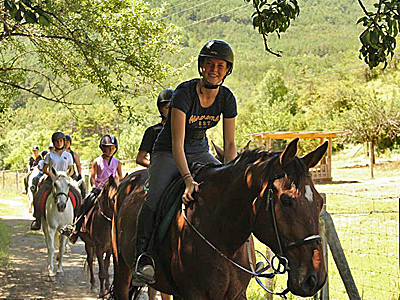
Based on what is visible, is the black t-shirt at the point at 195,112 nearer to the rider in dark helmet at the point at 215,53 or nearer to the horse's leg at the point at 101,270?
the rider in dark helmet at the point at 215,53

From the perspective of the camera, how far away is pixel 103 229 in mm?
8727

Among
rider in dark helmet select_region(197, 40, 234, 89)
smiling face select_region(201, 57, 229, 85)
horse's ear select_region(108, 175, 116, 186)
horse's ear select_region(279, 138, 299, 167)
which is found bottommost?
horse's ear select_region(108, 175, 116, 186)

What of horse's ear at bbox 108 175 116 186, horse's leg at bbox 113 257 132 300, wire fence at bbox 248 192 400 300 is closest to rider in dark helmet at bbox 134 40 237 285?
horse's leg at bbox 113 257 132 300

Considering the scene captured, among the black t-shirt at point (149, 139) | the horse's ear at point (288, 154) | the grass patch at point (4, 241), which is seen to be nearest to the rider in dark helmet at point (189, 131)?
the horse's ear at point (288, 154)

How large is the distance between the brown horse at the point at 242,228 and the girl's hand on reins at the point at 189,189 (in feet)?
0.28

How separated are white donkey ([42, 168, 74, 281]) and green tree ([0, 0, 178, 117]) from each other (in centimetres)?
235

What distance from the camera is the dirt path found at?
8664 mm

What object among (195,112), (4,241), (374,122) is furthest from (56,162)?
(374,122)

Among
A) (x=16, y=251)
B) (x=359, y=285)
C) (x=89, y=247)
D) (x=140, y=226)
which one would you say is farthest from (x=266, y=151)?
(x=16, y=251)

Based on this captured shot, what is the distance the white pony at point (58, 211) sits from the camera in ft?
33.4

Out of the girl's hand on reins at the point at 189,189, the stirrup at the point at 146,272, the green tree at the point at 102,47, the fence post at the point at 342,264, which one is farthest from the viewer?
the green tree at the point at 102,47

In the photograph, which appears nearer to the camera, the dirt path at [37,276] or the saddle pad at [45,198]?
the dirt path at [37,276]

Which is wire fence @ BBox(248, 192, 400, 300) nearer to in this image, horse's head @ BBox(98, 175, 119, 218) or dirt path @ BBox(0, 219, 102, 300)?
horse's head @ BBox(98, 175, 119, 218)

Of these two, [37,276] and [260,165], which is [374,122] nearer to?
[37,276]
